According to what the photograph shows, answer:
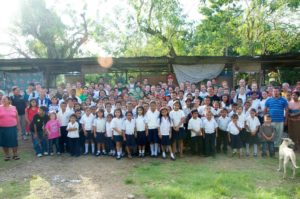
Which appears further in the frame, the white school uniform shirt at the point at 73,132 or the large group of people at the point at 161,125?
the white school uniform shirt at the point at 73,132

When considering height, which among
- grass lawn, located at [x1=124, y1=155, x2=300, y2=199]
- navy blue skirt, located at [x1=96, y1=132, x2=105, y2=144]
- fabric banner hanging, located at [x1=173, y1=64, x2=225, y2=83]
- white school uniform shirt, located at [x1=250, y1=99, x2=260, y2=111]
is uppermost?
fabric banner hanging, located at [x1=173, y1=64, x2=225, y2=83]

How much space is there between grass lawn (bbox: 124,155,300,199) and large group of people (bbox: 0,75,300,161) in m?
0.64

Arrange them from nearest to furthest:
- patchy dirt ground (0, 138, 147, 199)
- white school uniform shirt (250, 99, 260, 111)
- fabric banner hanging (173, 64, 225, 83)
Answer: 1. patchy dirt ground (0, 138, 147, 199)
2. white school uniform shirt (250, 99, 260, 111)
3. fabric banner hanging (173, 64, 225, 83)

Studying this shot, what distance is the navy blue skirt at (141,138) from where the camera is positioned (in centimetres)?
772

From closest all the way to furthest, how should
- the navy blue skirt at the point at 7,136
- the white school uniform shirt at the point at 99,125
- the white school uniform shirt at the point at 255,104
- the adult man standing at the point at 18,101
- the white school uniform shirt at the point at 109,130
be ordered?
1. the navy blue skirt at the point at 7,136
2. the white school uniform shirt at the point at 109,130
3. the white school uniform shirt at the point at 99,125
4. the white school uniform shirt at the point at 255,104
5. the adult man standing at the point at 18,101


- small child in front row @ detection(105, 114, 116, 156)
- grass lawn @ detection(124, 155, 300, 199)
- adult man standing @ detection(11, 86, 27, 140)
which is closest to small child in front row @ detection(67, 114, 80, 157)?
small child in front row @ detection(105, 114, 116, 156)

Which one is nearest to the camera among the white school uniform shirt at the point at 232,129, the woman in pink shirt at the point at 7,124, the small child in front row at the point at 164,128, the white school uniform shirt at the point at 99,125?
the woman in pink shirt at the point at 7,124

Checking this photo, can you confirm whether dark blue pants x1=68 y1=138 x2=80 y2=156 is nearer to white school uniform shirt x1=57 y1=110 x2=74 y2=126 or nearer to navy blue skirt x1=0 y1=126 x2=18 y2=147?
white school uniform shirt x1=57 y1=110 x2=74 y2=126

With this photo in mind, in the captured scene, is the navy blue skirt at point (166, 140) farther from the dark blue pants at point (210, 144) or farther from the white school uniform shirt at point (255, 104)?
the white school uniform shirt at point (255, 104)

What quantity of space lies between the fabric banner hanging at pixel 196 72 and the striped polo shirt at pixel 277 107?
5.08 metres

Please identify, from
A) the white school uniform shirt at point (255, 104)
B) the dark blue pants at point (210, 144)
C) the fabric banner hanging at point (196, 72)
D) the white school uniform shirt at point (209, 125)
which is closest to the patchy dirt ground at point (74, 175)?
the dark blue pants at point (210, 144)

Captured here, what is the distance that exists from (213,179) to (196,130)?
2.09 m

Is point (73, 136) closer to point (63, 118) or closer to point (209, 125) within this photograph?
point (63, 118)

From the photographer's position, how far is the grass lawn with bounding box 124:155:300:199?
5.11 metres
